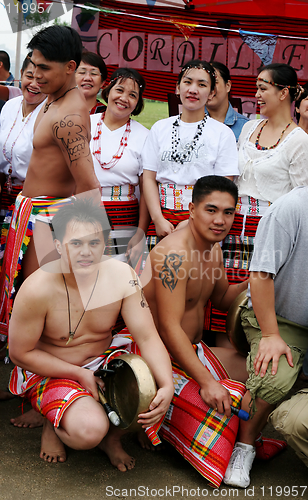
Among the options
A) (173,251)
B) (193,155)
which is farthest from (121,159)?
(173,251)

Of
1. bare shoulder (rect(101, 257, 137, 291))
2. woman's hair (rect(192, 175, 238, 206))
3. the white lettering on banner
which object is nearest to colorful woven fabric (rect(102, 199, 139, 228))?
woman's hair (rect(192, 175, 238, 206))

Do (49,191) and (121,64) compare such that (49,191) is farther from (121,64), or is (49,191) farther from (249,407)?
(121,64)

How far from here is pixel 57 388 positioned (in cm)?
206

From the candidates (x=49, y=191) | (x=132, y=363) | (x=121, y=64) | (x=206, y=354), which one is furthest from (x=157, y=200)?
(x=121, y=64)

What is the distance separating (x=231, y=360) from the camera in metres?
2.56

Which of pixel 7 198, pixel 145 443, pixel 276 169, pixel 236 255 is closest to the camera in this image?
pixel 145 443

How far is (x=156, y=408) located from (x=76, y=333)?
A: 473mm

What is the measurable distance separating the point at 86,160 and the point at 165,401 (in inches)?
43.1

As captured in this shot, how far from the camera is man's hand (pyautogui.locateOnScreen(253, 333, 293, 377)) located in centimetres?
209

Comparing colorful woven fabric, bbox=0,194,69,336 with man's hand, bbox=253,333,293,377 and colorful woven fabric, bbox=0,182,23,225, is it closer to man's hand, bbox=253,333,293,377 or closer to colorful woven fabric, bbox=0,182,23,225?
colorful woven fabric, bbox=0,182,23,225

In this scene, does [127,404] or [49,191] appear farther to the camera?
[49,191]

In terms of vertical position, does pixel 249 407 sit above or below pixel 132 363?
below

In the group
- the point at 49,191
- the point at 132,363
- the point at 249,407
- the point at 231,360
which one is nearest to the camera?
the point at 132,363

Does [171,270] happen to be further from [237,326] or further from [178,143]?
[178,143]
